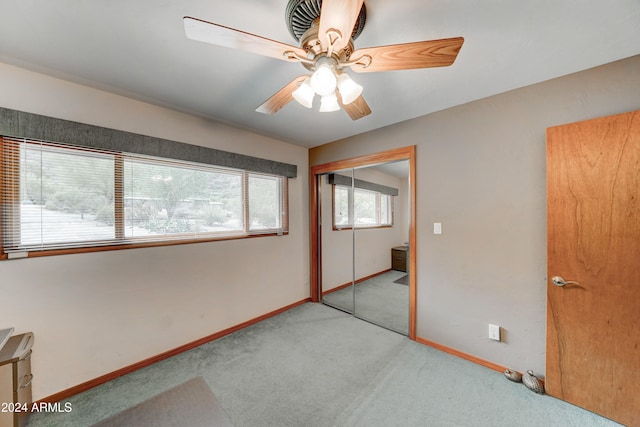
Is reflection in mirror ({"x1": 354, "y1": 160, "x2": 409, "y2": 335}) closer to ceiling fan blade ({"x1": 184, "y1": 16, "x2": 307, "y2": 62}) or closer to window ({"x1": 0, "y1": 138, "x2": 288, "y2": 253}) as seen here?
window ({"x1": 0, "y1": 138, "x2": 288, "y2": 253})

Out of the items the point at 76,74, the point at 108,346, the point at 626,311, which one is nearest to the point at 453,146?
the point at 626,311

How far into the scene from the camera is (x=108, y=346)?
1.90m

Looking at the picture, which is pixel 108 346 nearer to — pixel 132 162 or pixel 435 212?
pixel 132 162

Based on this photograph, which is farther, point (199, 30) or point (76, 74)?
point (76, 74)

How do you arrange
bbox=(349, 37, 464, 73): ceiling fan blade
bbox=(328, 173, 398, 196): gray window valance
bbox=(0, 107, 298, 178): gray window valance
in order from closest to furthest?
bbox=(349, 37, 464, 73): ceiling fan blade < bbox=(0, 107, 298, 178): gray window valance < bbox=(328, 173, 398, 196): gray window valance

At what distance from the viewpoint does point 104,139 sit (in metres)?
1.87

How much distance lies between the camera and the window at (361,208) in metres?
3.27

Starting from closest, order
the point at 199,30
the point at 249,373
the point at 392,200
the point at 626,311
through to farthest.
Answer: the point at 199,30 → the point at 626,311 → the point at 249,373 → the point at 392,200

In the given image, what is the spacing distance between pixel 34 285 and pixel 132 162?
1.10m

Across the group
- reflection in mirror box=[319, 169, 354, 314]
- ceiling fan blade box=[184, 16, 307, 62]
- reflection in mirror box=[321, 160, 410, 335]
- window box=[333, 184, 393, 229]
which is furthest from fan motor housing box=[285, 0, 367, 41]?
reflection in mirror box=[319, 169, 354, 314]

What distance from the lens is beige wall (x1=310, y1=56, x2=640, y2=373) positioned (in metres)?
1.74

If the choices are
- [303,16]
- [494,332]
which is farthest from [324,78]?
[494,332]

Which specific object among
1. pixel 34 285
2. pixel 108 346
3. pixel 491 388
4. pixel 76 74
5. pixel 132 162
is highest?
pixel 76 74

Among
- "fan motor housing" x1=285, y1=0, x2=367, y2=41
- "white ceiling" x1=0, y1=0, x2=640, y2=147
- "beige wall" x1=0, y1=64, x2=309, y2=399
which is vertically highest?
"white ceiling" x1=0, y1=0, x2=640, y2=147
